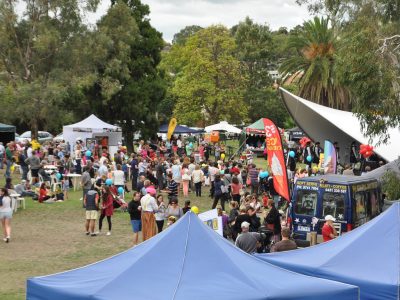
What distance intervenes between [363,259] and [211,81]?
152 ft

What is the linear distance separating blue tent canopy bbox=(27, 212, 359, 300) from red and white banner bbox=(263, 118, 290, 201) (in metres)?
7.95

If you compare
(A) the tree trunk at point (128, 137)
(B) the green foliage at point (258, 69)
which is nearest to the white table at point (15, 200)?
(A) the tree trunk at point (128, 137)

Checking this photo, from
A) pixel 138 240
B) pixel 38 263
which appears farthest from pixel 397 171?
pixel 38 263

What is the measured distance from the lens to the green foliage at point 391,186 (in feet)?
64.0

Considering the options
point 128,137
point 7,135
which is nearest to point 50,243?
point 7,135

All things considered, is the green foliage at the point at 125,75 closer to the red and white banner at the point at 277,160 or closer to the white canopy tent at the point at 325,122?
the white canopy tent at the point at 325,122

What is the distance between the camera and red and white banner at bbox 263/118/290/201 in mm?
16453

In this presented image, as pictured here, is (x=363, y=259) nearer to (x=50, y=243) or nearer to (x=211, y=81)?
(x=50, y=243)

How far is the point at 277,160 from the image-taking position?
16.6 m

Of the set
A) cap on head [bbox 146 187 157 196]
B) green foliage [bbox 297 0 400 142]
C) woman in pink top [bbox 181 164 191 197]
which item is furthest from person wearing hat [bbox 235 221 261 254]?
woman in pink top [bbox 181 164 191 197]

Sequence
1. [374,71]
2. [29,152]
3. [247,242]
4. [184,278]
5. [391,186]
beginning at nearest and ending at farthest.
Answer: [184,278] < [247,242] < [374,71] < [391,186] < [29,152]

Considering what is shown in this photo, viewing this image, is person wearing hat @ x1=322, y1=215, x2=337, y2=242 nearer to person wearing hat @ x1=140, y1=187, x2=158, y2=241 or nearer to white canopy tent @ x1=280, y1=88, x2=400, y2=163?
person wearing hat @ x1=140, y1=187, x2=158, y2=241

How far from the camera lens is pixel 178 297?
7.51 m

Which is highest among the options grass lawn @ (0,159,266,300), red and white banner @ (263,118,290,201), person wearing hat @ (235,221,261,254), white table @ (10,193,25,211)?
red and white banner @ (263,118,290,201)
